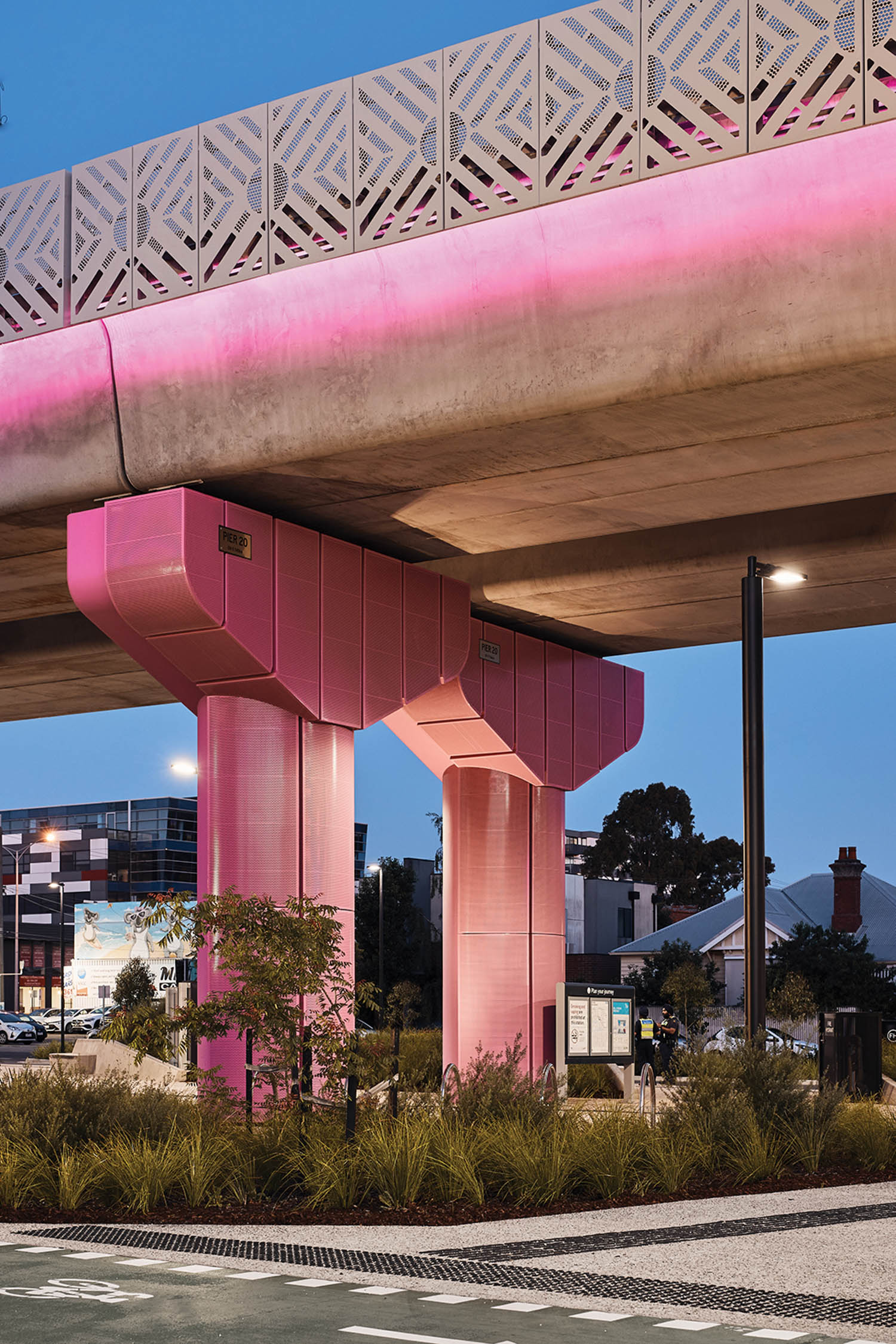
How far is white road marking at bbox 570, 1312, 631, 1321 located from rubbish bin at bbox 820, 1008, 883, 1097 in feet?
47.5

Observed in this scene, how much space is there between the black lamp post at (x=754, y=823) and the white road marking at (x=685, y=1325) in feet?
28.7

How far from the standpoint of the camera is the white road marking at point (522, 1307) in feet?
26.5

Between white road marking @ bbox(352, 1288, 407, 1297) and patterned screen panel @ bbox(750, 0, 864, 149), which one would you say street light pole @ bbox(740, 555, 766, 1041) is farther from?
white road marking @ bbox(352, 1288, 407, 1297)

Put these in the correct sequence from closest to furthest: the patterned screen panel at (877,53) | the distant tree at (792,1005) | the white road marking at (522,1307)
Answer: the white road marking at (522,1307), the patterned screen panel at (877,53), the distant tree at (792,1005)

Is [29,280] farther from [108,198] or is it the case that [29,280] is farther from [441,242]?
[441,242]

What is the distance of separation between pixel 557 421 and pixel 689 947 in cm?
5457

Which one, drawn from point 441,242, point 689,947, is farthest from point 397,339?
point 689,947

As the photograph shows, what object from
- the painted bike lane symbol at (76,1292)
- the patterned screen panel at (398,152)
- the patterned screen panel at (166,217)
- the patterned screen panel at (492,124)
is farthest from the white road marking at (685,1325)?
the patterned screen panel at (166,217)

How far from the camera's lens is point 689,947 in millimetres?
67750

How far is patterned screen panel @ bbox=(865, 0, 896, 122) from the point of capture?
13531mm

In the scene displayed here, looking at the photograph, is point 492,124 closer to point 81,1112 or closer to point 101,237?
point 101,237

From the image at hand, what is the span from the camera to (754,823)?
1733cm

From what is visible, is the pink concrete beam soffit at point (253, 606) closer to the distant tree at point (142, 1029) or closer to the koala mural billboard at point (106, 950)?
the distant tree at point (142, 1029)

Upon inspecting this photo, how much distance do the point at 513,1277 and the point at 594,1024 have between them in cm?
1360
